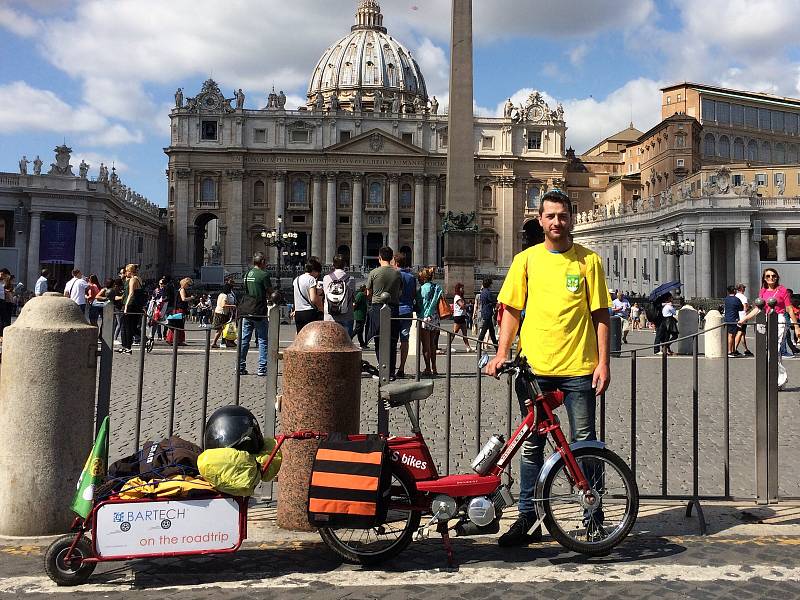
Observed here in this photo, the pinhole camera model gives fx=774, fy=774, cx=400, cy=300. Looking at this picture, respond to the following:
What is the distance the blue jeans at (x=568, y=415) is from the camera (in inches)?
184

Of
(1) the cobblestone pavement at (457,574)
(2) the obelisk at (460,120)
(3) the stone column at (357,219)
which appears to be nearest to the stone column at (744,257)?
(2) the obelisk at (460,120)

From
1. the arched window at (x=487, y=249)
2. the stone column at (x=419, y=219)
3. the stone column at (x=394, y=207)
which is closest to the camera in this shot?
the stone column at (x=394, y=207)

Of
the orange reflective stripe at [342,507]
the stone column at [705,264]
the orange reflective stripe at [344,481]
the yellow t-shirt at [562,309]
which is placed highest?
the stone column at [705,264]

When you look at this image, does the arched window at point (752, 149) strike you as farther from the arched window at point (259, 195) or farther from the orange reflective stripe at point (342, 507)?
the orange reflective stripe at point (342, 507)

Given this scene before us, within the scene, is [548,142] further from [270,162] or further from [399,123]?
[270,162]

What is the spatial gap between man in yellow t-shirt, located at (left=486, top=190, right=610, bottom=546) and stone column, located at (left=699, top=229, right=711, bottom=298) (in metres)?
45.5

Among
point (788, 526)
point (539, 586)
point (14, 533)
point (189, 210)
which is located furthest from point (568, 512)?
point (189, 210)

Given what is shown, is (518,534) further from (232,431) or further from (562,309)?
(232,431)

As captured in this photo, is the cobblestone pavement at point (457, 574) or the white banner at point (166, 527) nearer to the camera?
the cobblestone pavement at point (457, 574)

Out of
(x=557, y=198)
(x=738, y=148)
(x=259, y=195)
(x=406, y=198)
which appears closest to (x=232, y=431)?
(x=557, y=198)

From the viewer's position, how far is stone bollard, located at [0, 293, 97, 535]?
189 inches

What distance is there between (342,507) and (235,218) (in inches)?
2980

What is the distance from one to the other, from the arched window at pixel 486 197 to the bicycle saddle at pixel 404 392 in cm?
7869

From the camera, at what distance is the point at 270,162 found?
7881 cm
